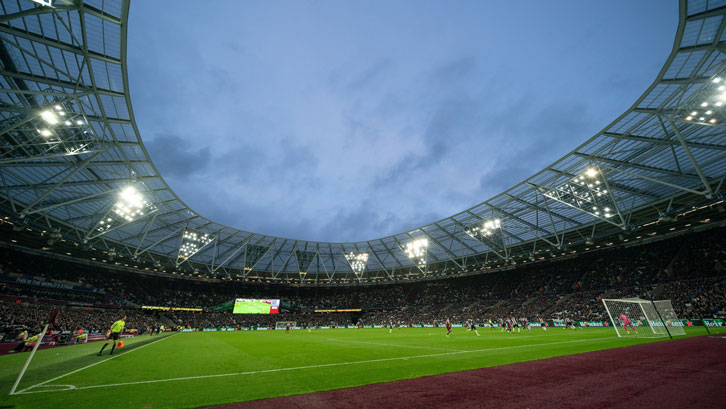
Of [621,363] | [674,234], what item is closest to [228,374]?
[621,363]

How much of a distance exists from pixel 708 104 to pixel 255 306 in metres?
65.4

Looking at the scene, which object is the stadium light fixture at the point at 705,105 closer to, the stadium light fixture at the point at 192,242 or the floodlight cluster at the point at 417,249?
the floodlight cluster at the point at 417,249

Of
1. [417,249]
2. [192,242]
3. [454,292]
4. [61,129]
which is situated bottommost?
[454,292]

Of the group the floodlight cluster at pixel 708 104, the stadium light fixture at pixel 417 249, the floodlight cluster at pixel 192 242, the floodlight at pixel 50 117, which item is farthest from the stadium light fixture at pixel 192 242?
the floodlight cluster at pixel 708 104

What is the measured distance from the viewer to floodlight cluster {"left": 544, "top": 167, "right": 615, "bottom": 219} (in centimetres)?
2461

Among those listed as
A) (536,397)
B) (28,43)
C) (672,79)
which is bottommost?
(536,397)

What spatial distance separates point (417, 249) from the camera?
46281 millimetres

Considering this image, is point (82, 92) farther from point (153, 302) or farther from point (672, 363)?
point (153, 302)

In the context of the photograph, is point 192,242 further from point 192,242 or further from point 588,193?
point 588,193

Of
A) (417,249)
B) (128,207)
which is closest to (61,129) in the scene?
(128,207)

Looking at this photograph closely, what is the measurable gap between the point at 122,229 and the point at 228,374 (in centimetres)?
3724

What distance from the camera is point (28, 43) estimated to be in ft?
46.8

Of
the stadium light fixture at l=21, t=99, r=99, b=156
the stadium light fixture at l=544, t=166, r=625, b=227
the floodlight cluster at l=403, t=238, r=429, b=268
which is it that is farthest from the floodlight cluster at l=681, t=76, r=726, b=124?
the stadium light fixture at l=21, t=99, r=99, b=156

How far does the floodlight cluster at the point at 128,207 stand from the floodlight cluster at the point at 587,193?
133 feet
